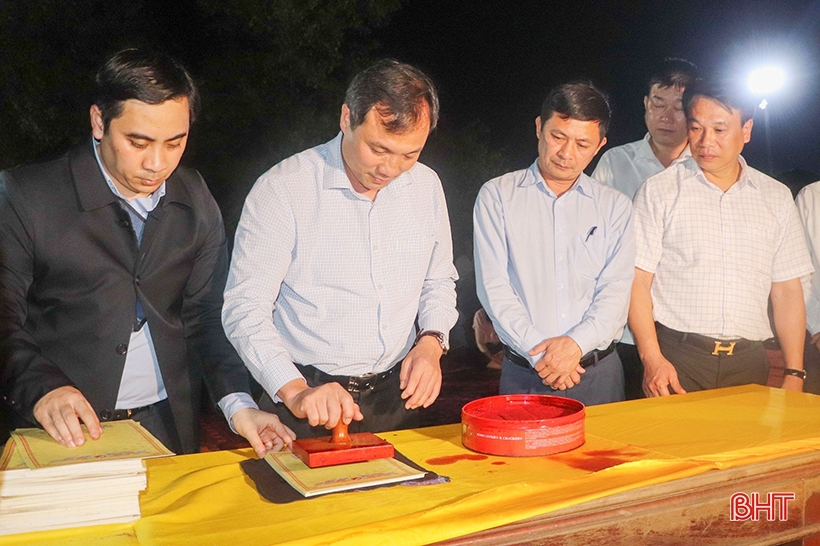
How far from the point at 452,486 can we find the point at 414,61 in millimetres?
11006

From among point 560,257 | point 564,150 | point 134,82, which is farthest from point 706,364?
point 134,82

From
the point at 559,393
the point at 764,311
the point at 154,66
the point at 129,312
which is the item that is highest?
the point at 154,66

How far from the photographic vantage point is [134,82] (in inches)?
80.5

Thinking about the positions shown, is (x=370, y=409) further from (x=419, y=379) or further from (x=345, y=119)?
(x=345, y=119)

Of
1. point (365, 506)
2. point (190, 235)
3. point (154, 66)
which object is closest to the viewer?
point (365, 506)

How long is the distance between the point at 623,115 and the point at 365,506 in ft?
32.8

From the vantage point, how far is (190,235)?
228 centimetres

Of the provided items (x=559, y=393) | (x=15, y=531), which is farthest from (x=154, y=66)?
(x=559, y=393)

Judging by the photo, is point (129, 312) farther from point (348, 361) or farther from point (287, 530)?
point (287, 530)

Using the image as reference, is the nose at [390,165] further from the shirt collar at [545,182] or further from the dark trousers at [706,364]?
the dark trousers at [706,364]

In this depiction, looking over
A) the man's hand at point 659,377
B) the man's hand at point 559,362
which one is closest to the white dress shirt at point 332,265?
the man's hand at point 559,362

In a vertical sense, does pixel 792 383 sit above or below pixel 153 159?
below

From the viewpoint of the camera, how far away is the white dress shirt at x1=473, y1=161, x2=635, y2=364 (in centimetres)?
289

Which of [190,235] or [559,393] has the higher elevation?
[190,235]
